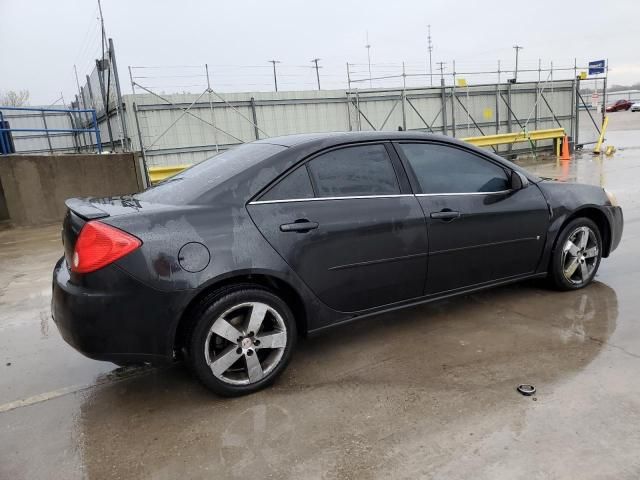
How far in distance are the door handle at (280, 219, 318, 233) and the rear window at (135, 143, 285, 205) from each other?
0.47 m

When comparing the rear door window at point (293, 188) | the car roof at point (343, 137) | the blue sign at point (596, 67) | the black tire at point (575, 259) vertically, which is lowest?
the black tire at point (575, 259)

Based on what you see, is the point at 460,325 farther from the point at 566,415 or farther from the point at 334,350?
the point at 566,415

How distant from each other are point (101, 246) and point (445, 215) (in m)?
2.23

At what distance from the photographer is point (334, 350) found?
3.64 metres

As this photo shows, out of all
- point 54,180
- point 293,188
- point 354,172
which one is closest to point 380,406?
point 293,188

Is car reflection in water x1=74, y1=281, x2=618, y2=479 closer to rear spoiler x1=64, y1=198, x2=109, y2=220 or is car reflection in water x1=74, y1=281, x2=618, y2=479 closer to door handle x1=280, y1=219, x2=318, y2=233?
door handle x1=280, y1=219, x2=318, y2=233

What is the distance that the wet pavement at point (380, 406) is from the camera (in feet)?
7.94

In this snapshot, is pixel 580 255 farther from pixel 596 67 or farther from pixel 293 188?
pixel 596 67

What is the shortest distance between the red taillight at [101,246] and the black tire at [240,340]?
0.51m

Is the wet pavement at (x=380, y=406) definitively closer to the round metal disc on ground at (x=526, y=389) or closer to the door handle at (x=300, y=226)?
the round metal disc on ground at (x=526, y=389)

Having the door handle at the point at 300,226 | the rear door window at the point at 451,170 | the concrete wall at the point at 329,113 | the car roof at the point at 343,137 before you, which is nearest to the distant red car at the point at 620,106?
the concrete wall at the point at 329,113

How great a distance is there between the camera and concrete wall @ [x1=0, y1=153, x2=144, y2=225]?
359 inches

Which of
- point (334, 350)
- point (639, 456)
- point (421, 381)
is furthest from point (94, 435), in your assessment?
point (639, 456)

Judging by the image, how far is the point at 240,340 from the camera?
2.95 m
